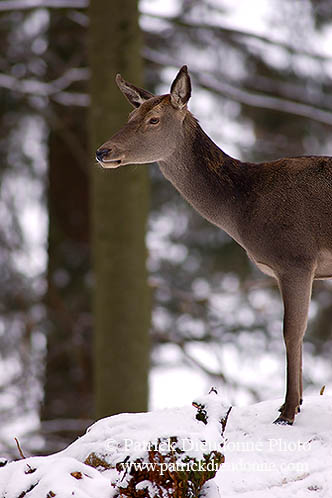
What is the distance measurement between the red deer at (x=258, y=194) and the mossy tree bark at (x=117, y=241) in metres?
2.79

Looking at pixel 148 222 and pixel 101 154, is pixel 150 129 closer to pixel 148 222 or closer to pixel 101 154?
pixel 101 154

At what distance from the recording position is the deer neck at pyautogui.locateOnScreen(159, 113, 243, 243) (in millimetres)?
4387

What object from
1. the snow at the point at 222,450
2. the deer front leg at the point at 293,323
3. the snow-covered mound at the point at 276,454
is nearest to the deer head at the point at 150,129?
the deer front leg at the point at 293,323

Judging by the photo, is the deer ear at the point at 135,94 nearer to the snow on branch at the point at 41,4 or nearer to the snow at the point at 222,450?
the snow at the point at 222,450

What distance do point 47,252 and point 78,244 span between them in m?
0.50

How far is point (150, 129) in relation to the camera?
4172 mm

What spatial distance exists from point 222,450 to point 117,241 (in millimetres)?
4358

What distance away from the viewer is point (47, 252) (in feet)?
36.3

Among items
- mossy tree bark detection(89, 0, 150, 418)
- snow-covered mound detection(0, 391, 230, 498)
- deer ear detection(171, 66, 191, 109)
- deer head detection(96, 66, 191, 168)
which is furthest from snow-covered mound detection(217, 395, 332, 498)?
mossy tree bark detection(89, 0, 150, 418)

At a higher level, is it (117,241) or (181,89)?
(181,89)

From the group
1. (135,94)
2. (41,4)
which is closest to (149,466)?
(135,94)

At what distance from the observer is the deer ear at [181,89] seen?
407 centimetres

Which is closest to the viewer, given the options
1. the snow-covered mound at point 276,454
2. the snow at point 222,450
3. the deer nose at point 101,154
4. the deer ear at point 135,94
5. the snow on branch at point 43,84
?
the snow at point 222,450

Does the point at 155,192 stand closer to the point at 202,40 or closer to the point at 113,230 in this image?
the point at 202,40
